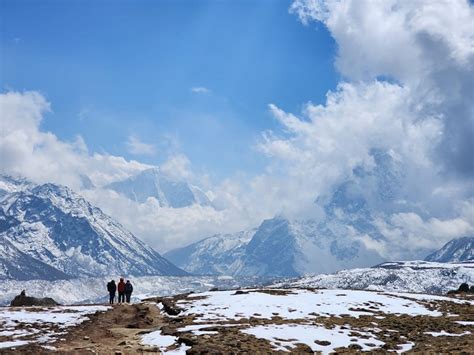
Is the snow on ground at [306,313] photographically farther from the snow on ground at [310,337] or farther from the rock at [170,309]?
the rock at [170,309]

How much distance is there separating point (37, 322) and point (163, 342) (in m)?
13.0

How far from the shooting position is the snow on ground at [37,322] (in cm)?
3114

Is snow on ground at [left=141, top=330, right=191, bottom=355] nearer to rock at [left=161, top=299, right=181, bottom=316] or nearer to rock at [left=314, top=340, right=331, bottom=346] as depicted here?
rock at [left=314, top=340, right=331, bottom=346]

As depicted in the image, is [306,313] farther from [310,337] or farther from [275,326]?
[310,337]

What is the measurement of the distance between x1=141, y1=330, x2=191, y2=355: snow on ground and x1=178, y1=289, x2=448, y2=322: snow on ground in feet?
19.9

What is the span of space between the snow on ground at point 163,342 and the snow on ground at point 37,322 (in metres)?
5.94

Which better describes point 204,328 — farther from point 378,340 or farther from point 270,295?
point 270,295

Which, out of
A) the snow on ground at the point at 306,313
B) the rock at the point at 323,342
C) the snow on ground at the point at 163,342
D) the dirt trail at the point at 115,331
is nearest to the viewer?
the snow on ground at the point at 163,342

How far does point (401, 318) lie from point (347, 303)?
21.6 feet

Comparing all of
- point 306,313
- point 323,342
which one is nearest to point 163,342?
point 323,342

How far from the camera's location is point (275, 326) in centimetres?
3306

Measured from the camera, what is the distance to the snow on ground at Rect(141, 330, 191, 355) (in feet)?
88.6

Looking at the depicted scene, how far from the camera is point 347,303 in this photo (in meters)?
45.9

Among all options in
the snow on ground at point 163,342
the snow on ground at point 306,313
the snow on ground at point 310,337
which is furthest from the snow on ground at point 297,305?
the snow on ground at point 163,342
